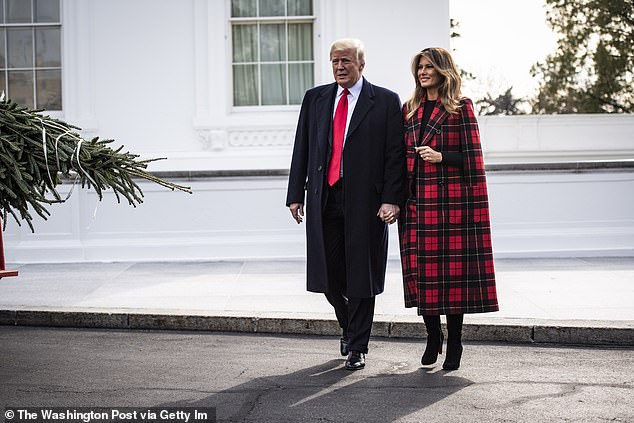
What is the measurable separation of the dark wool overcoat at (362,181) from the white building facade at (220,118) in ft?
20.2

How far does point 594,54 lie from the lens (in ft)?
123

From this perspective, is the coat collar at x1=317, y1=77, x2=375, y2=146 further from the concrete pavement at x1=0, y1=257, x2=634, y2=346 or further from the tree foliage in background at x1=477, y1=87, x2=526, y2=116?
the tree foliage in background at x1=477, y1=87, x2=526, y2=116

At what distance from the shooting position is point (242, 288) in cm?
1046

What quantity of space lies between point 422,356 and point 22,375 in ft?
8.13

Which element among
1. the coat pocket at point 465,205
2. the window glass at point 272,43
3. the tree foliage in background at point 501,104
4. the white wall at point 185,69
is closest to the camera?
the coat pocket at point 465,205

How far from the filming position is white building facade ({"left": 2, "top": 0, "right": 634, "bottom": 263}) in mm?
13125

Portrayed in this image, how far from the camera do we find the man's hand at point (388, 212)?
6781mm

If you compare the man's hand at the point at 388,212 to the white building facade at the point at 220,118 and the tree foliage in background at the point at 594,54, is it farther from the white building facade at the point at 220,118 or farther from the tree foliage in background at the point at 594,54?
the tree foliage in background at the point at 594,54

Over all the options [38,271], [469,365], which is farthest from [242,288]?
[469,365]

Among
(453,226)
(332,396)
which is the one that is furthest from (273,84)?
(332,396)

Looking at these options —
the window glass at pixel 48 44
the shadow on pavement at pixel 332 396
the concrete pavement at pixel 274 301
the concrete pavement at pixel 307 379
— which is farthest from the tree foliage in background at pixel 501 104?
the shadow on pavement at pixel 332 396

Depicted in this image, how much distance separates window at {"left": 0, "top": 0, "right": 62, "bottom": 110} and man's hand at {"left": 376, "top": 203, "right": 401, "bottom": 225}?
764cm

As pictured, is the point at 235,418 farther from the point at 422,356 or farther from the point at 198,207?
A: the point at 198,207

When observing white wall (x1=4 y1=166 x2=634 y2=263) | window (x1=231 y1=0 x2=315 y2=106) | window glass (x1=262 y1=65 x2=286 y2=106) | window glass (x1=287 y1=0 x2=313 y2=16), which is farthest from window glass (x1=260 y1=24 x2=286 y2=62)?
white wall (x1=4 y1=166 x2=634 y2=263)
